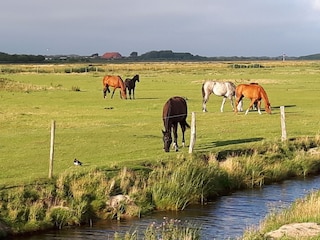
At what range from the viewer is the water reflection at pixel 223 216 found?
43.0 ft

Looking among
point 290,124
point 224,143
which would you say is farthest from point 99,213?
point 290,124

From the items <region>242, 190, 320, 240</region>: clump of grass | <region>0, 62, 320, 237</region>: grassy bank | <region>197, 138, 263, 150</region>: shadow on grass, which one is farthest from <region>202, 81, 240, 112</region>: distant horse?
<region>242, 190, 320, 240</region>: clump of grass

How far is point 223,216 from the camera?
14.6 meters

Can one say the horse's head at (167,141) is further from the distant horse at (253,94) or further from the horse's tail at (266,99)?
the horse's tail at (266,99)

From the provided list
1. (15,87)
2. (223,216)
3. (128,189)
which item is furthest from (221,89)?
(15,87)

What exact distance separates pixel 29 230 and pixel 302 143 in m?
12.4

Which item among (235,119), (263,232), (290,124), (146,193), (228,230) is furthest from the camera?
(235,119)

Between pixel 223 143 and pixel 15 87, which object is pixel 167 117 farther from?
pixel 15 87

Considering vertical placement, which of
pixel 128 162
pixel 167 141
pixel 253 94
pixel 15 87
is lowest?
pixel 128 162

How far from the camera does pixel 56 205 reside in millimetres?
14109

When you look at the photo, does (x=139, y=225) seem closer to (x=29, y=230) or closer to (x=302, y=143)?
(x=29, y=230)

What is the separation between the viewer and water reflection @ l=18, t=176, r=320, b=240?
13.1m

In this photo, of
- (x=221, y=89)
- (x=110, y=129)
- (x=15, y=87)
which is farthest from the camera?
(x=15, y=87)

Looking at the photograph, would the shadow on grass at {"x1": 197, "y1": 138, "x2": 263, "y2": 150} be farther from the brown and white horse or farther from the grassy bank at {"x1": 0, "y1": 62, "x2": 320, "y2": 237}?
the brown and white horse
